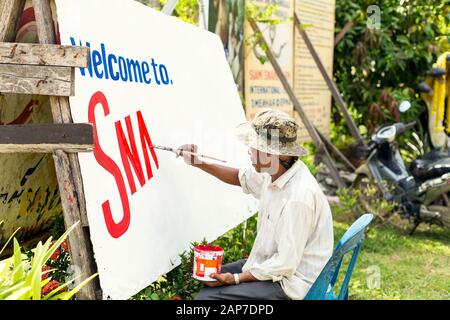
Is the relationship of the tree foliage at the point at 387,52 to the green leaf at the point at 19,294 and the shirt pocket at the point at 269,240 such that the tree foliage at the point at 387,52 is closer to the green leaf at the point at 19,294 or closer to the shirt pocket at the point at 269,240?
the shirt pocket at the point at 269,240

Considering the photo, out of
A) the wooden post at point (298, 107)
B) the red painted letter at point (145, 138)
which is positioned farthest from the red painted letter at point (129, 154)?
the wooden post at point (298, 107)

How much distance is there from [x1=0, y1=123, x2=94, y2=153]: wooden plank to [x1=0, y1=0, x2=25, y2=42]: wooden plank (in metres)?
0.41

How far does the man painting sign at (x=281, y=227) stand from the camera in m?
2.91

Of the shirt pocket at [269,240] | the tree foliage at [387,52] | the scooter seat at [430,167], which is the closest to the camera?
the shirt pocket at [269,240]

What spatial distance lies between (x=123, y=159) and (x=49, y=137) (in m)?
0.46

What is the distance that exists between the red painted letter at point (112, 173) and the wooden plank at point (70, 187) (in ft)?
0.42

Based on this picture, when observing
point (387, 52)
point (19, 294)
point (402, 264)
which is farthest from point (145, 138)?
point (387, 52)

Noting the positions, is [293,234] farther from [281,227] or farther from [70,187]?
[70,187]

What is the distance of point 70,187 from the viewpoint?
8.80 ft

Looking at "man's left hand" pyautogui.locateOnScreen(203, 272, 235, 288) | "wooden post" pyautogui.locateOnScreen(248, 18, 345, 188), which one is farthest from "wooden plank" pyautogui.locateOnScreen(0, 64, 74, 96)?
"wooden post" pyautogui.locateOnScreen(248, 18, 345, 188)

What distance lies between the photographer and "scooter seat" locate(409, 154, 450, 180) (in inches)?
255

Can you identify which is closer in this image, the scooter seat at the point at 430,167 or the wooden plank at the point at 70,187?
the wooden plank at the point at 70,187

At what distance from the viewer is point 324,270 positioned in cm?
279
